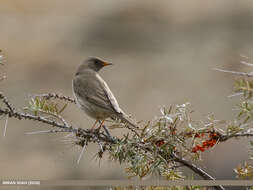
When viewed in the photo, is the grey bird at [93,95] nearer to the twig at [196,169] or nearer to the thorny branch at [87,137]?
the thorny branch at [87,137]

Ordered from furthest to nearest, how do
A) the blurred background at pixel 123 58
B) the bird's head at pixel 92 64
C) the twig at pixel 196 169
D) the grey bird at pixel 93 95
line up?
the blurred background at pixel 123 58
the bird's head at pixel 92 64
the grey bird at pixel 93 95
the twig at pixel 196 169

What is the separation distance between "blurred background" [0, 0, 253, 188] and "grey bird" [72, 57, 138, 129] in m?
6.01

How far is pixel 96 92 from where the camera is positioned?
5.89 metres

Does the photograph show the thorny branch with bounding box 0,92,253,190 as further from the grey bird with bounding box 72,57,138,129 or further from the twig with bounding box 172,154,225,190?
the grey bird with bounding box 72,57,138,129

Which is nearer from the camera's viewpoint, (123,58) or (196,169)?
(196,169)

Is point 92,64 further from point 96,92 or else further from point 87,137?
point 87,137

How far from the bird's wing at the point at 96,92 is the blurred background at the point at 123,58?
6.26 m

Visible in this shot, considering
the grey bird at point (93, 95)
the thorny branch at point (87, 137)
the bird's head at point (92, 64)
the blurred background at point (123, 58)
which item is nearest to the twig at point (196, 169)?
the thorny branch at point (87, 137)

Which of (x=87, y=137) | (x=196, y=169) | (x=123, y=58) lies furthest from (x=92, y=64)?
(x=123, y=58)

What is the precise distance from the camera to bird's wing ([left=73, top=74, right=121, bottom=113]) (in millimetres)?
5475

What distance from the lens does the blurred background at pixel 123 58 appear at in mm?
14922

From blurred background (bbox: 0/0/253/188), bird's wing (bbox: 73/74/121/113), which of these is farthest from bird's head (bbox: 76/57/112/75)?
blurred background (bbox: 0/0/253/188)

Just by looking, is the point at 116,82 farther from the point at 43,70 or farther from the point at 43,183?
the point at 43,183

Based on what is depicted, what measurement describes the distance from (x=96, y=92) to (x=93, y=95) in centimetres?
9
